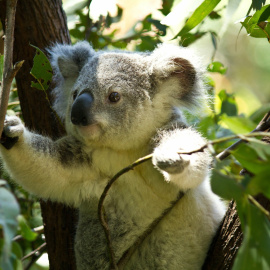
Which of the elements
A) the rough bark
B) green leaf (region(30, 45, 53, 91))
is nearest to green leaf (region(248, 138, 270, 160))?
the rough bark

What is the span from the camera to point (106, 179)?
108 inches

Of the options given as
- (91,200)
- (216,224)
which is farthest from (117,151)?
(216,224)

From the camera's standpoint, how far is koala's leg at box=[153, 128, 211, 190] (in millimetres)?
2010

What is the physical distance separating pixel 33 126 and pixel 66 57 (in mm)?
605

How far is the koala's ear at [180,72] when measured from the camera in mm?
2816

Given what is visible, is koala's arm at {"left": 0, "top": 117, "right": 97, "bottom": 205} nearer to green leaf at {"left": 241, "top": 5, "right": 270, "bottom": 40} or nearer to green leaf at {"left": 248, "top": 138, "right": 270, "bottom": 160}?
green leaf at {"left": 241, "top": 5, "right": 270, "bottom": 40}

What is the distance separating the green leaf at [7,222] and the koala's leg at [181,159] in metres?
0.89

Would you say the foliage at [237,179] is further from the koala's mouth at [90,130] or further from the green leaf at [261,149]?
the koala's mouth at [90,130]

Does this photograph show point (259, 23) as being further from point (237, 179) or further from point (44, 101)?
point (44, 101)

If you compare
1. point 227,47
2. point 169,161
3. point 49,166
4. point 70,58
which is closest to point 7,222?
point 169,161

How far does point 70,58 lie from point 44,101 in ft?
1.34

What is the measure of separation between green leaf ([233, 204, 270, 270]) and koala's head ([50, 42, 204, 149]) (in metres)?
1.33

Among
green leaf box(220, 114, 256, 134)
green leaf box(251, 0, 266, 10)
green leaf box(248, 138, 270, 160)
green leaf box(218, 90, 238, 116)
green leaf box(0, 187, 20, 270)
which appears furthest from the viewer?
green leaf box(218, 90, 238, 116)

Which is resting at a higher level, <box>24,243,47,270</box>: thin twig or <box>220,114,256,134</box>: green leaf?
<box>220,114,256,134</box>: green leaf
